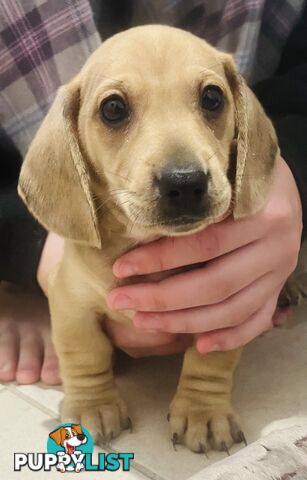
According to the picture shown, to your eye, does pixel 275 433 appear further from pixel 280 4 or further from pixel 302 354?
pixel 280 4

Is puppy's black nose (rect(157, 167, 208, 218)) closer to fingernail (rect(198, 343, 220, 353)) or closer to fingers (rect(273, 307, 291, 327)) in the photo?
fingernail (rect(198, 343, 220, 353))

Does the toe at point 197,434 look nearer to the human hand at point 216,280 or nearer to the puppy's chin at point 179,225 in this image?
the human hand at point 216,280

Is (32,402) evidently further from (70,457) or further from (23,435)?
(70,457)

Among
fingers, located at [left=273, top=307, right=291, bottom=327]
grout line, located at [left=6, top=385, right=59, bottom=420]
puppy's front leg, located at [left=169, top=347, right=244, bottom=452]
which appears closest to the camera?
puppy's front leg, located at [left=169, top=347, right=244, bottom=452]

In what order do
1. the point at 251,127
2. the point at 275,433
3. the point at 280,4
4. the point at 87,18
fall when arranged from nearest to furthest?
the point at 275,433, the point at 251,127, the point at 87,18, the point at 280,4

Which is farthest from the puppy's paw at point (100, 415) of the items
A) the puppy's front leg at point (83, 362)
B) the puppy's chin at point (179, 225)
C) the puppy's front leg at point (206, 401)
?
the puppy's chin at point (179, 225)

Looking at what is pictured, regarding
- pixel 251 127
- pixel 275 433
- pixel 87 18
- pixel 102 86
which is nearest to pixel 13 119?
pixel 87 18

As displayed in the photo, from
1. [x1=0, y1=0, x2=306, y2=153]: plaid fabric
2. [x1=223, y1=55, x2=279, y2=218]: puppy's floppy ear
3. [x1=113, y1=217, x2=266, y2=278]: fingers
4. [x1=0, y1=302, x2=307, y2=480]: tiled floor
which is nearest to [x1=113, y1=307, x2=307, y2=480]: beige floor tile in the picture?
[x1=0, y1=302, x2=307, y2=480]: tiled floor
